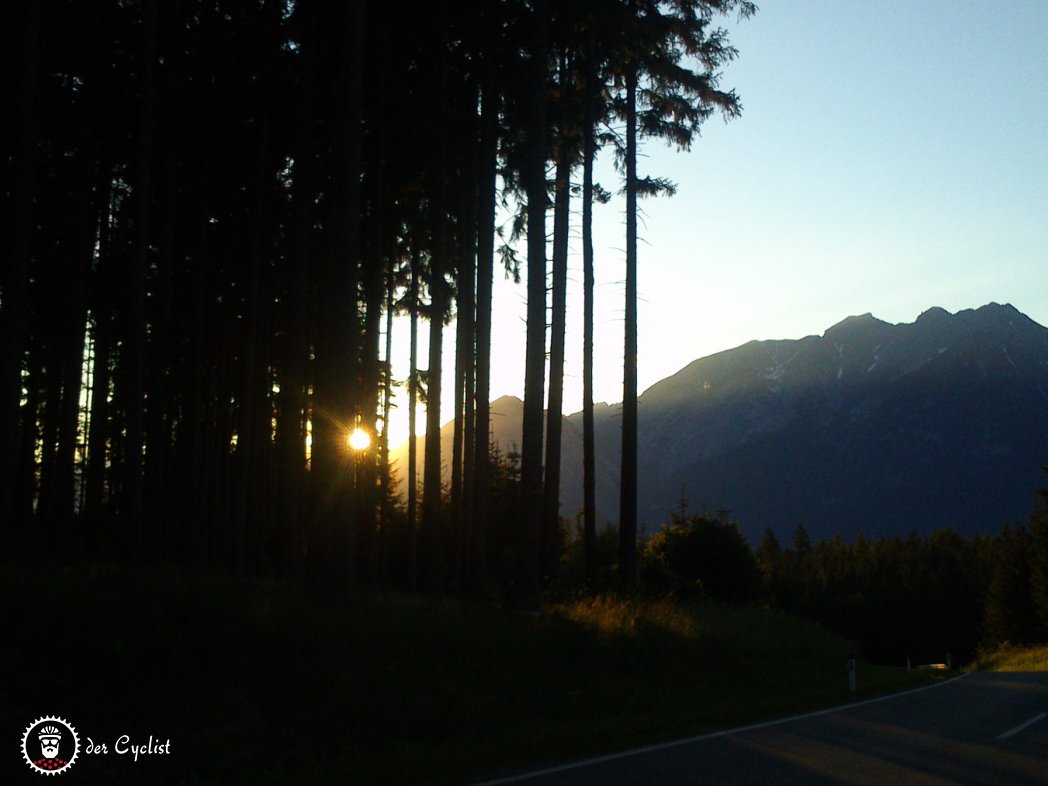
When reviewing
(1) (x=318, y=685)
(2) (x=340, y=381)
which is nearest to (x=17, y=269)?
(2) (x=340, y=381)

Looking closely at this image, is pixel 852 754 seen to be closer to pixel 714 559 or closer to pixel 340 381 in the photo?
pixel 340 381

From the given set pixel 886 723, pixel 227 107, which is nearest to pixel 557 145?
pixel 227 107

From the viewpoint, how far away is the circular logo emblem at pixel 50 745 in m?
8.46

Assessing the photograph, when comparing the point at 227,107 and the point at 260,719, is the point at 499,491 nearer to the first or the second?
the point at 227,107

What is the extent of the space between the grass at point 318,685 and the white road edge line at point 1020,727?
3.35 meters

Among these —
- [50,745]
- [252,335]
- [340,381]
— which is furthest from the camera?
[252,335]

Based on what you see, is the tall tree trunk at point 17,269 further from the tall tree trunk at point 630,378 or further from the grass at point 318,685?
the tall tree trunk at point 630,378

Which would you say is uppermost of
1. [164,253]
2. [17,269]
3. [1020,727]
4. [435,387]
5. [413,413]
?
[164,253]

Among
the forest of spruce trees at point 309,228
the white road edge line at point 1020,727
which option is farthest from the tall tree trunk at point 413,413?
the white road edge line at point 1020,727

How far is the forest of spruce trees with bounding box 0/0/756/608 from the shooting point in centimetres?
1711

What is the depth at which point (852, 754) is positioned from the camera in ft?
36.9

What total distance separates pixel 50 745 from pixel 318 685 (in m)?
3.24

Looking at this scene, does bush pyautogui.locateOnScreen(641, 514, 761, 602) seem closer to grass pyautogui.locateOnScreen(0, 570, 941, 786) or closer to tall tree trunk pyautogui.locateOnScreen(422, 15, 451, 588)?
tall tree trunk pyautogui.locateOnScreen(422, 15, 451, 588)

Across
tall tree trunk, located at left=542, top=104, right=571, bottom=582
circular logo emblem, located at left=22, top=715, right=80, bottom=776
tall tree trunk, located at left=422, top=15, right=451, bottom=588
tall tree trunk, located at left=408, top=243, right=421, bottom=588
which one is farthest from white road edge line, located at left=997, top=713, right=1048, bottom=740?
tall tree trunk, located at left=408, top=243, right=421, bottom=588
